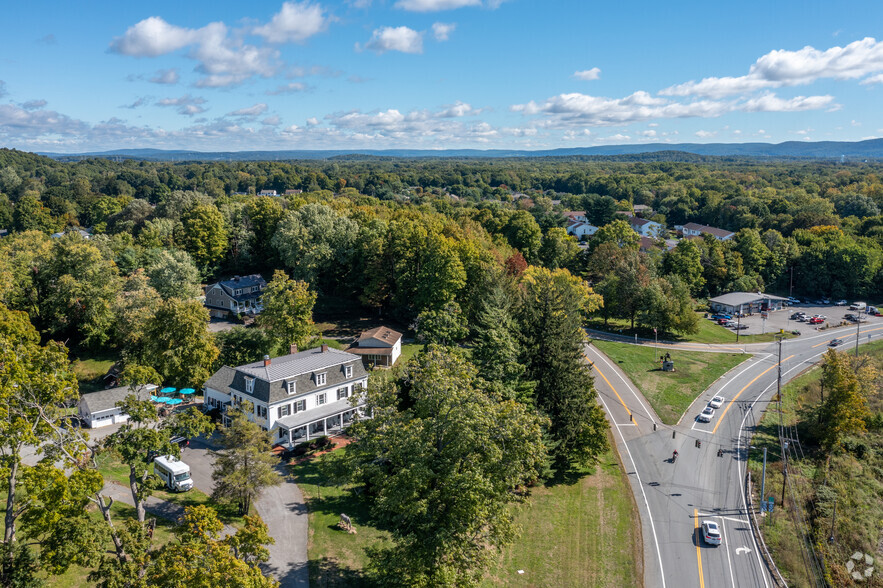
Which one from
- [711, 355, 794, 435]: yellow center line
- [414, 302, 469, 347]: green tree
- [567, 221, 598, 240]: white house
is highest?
[567, 221, 598, 240]: white house

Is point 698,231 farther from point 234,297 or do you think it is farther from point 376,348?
point 234,297

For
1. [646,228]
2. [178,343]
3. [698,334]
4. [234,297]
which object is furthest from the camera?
[646,228]

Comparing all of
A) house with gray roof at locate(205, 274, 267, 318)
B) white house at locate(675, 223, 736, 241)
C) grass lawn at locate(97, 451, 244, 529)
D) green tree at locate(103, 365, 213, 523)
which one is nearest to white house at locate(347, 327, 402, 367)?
house with gray roof at locate(205, 274, 267, 318)

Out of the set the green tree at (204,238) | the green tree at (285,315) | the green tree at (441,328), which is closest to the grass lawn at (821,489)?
the green tree at (441,328)

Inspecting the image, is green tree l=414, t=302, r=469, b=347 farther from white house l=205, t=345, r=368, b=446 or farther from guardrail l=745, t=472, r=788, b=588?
guardrail l=745, t=472, r=788, b=588

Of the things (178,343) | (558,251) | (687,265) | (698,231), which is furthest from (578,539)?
(698,231)

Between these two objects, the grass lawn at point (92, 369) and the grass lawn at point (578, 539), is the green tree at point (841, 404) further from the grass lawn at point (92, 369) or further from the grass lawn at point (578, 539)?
the grass lawn at point (92, 369)
